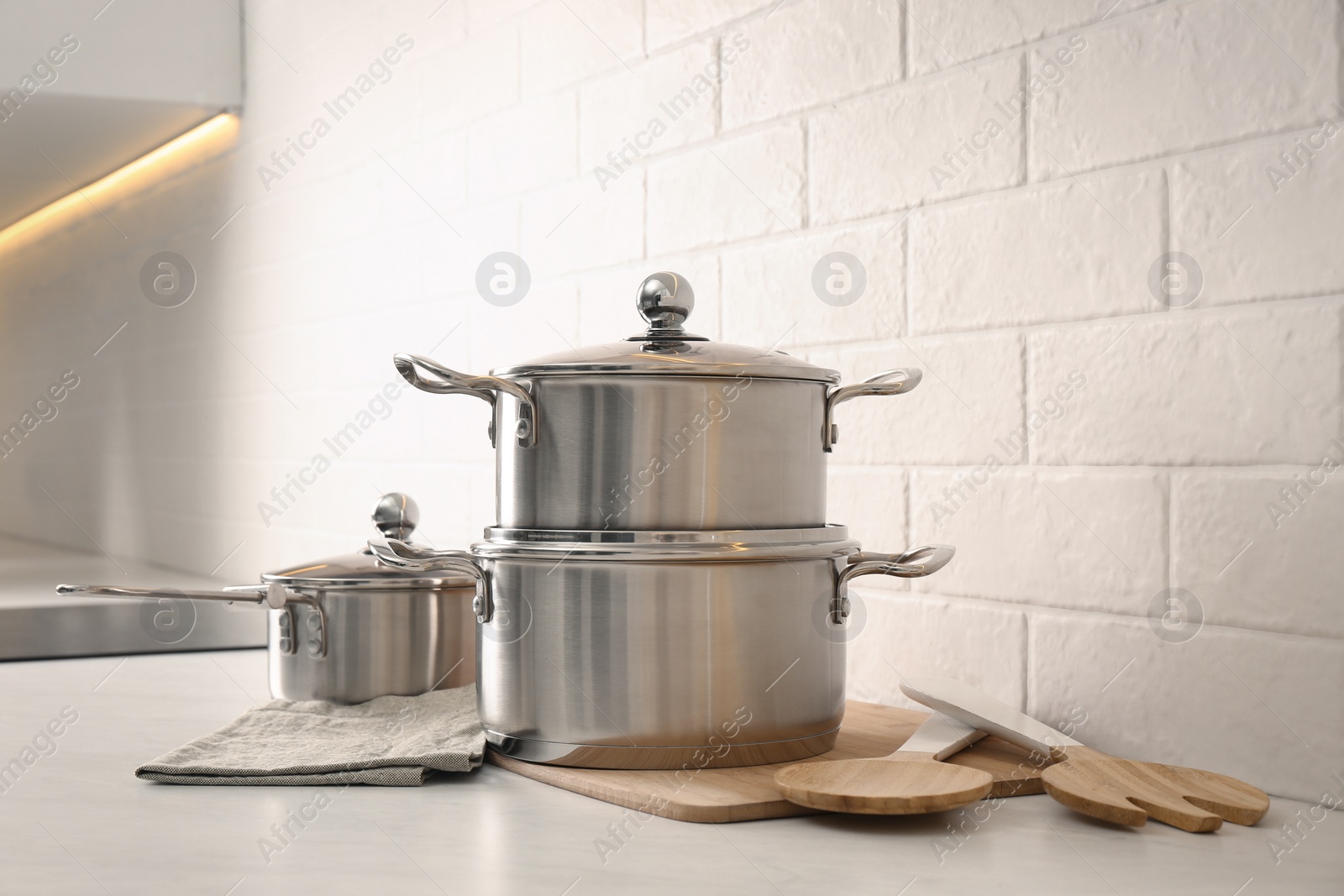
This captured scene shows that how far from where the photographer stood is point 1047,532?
980 mm

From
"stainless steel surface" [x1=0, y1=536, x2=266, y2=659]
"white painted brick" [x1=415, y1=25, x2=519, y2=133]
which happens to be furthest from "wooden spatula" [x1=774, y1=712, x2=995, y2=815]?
"white painted brick" [x1=415, y1=25, x2=519, y2=133]

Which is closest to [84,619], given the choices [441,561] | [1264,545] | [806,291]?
[441,561]

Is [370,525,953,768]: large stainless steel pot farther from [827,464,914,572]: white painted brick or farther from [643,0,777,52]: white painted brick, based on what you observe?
[643,0,777,52]: white painted brick

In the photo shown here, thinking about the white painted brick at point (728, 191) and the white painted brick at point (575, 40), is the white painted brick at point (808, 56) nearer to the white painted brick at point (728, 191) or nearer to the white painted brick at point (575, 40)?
the white painted brick at point (728, 191)

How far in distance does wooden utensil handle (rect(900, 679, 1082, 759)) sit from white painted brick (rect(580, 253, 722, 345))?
502 mm

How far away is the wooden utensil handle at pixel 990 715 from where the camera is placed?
0.85m

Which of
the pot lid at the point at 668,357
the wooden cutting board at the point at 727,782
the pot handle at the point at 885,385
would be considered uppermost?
the pot lid at the point at 668,357

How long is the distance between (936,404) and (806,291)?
198 millimetres

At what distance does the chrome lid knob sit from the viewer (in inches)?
35.9

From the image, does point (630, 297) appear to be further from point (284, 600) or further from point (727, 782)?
point (727, 782)

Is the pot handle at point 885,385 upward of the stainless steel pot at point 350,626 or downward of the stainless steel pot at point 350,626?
upward

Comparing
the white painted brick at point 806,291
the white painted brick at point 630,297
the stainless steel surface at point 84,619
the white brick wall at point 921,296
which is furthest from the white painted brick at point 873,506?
the stainless steel surface at point 84,619

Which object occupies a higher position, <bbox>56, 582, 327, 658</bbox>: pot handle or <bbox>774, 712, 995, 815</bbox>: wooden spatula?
<bbox>56, 582, 327, 658</bbox>: pot handle

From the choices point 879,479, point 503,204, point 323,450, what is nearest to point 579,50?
point 503,204
